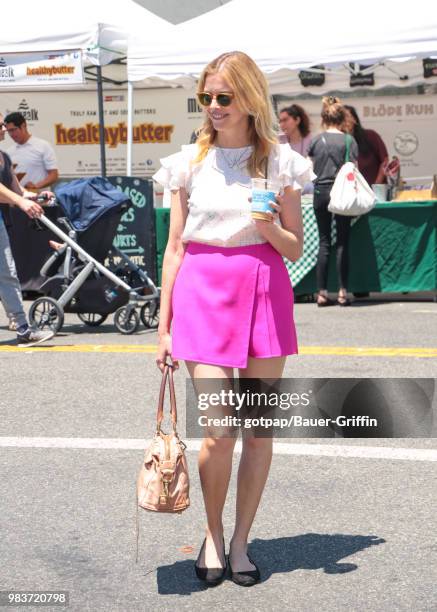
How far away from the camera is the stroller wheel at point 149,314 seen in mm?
9867

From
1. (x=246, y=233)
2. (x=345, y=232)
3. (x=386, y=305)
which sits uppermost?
(x=246, y=233)

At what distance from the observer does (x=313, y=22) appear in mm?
11719

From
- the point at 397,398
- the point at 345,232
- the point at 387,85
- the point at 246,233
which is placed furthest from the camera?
the point at 387,85

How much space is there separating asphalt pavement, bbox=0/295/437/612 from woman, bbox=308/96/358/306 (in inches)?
134

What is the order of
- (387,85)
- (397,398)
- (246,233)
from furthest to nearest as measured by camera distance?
(387,85) < (397,398) < (246,233)

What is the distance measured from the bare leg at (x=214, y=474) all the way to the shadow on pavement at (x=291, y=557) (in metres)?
0.13

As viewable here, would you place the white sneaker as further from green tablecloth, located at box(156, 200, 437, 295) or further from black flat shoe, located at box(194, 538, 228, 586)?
black flat shoe, located at box(194, 538, 228, 586)

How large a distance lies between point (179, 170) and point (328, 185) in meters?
7.25

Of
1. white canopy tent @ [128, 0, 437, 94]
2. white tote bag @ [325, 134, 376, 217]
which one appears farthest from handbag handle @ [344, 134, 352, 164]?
white canopy tent @ [128, 0, 437, 94]

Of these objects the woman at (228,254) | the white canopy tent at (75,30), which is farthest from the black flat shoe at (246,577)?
the white canopy tent at (75,30)

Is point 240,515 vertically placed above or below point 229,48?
below

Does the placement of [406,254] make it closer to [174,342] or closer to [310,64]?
[310,64]

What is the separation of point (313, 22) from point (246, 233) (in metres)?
8.19

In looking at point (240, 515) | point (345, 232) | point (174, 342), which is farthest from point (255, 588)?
point (345, 232)
